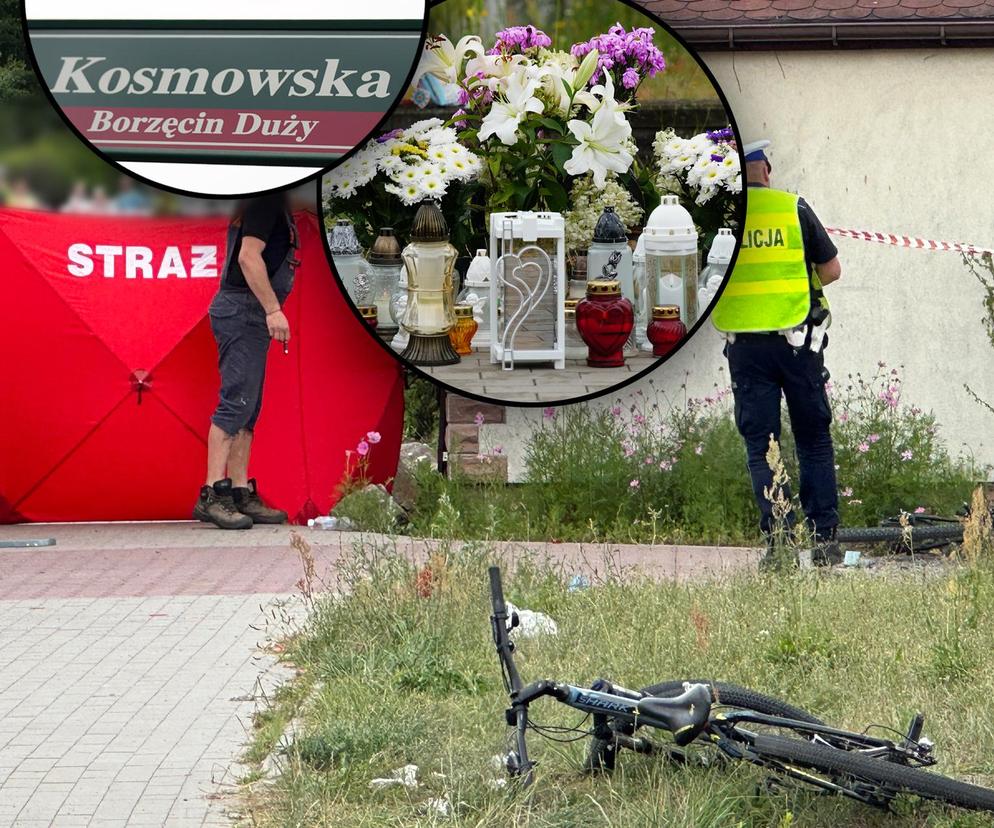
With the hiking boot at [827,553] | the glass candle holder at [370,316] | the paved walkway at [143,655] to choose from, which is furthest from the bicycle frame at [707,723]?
the glass candle holder at [370,316]

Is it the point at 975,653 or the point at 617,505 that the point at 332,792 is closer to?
the point at 975,653

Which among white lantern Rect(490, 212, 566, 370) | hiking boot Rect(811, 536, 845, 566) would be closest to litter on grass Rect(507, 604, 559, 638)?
hiking boot Rect(811, 536, 845, 566)

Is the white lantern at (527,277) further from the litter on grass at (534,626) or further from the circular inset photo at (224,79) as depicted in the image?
the litter on grass at (534,626)

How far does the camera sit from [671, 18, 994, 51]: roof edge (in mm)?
10828

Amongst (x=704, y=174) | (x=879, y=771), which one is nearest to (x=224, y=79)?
(x=704, y=174)

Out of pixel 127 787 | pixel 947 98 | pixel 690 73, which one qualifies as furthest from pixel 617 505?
pixel 127 787

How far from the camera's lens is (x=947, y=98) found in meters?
11.0

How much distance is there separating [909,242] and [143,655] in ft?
19.8

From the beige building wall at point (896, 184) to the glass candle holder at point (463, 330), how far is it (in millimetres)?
1630

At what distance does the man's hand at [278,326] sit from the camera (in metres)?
10.4

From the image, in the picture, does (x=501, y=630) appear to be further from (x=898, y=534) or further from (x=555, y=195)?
(x=555, y=195)

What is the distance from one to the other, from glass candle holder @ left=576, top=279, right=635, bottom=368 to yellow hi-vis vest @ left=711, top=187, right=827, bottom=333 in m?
0.78

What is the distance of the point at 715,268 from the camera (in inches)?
388

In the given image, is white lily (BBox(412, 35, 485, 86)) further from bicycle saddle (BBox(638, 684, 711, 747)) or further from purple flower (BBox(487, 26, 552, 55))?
bicycle saddle (BBox(638, 684, 711, 747))
